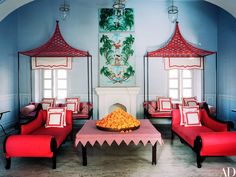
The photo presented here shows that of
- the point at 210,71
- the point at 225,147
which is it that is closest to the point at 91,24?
the point at 210,71

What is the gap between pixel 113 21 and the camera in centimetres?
708

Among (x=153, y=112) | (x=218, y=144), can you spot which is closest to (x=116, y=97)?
(x=153, y=112)

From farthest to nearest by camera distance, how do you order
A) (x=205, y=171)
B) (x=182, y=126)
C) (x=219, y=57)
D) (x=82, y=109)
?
(x=219, y=57) < (x=82, y=109) < (x=182, y=126) < (x=205, y=171)

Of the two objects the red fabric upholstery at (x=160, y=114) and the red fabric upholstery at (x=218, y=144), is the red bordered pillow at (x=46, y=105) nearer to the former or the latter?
the red fabric upholstery at (x=160, y=114)

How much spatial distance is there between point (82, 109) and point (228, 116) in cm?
430

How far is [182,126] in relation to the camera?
15.9ft

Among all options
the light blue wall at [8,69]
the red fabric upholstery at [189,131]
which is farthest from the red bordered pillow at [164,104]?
the light blue wall at [8,69]

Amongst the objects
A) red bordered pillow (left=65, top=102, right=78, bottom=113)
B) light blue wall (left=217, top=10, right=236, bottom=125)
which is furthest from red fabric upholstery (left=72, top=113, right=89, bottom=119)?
light blue wall (left=217, top=10, right=236, bottom=125)

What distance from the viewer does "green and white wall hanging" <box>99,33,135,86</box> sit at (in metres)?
7.10

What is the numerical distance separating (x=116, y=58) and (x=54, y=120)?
10.1ft

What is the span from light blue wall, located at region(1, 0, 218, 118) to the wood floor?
9.38 ft

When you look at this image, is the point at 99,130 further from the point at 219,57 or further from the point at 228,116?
the point at 219,57

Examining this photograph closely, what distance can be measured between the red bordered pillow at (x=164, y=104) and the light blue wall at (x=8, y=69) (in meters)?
4.43

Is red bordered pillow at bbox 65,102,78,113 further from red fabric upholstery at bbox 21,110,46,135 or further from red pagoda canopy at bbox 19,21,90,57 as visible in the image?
red pagoda canopy at bbox 19,21,90,57
